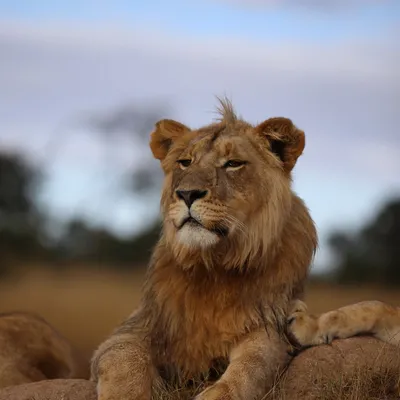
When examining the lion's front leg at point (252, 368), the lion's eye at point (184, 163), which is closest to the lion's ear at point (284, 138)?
the lion's eye at point (184, 163)

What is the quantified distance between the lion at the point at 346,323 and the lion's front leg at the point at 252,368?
0.12m

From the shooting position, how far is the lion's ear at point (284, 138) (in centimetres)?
531

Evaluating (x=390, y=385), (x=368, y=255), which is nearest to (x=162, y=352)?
(x=390, y=385)

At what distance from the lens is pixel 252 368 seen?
4.88 m

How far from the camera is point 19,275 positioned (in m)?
16.8

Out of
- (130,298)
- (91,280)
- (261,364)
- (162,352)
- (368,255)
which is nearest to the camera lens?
(261,364)

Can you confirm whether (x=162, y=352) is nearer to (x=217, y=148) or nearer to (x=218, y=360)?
(x=218, y=360)

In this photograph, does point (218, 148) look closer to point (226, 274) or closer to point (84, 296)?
point (226, 274)

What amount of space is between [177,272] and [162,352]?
388 mm

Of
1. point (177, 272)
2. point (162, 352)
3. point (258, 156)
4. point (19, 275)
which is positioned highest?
point (258, 156)

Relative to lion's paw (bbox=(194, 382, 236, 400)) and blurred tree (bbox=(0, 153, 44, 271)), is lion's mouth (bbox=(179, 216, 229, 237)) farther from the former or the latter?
blurred tree (bbox=(0, 153, 44, 271))

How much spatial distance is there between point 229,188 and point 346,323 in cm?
88

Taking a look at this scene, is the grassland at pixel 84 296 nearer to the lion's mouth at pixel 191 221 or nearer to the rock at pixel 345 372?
the rock at pixel 345 372

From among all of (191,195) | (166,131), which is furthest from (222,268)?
(166,131)
